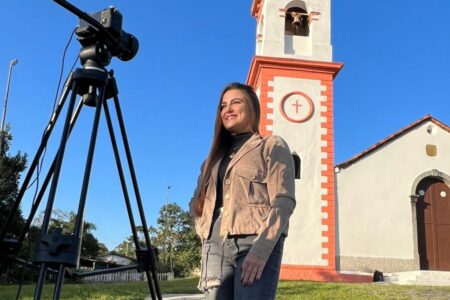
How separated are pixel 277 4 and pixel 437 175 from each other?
23.0ft

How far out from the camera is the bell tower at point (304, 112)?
1342 centimetres

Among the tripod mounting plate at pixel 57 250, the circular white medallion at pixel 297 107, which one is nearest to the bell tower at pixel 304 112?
the circular white medallion at pixel 297 107

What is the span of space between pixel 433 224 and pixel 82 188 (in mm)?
14228

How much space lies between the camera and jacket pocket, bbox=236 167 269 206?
2369mm

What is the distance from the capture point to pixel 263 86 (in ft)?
47.1

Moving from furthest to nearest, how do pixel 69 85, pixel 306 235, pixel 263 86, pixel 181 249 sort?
pixel 181 249 → pixel 263 86 → pixel 306 235 → pixel 69 85

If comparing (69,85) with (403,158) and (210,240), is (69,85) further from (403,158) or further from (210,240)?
(403,158)

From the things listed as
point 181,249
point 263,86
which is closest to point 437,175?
point 263,86

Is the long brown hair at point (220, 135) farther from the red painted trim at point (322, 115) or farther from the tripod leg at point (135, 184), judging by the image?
the red painted trim at point (322, 115)

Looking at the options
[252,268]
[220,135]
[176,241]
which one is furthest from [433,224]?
[176,241]

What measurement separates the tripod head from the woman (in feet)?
2.13

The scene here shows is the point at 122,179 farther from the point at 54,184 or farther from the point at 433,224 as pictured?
the point at 433,224

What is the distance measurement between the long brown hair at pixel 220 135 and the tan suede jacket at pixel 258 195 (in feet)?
0.24

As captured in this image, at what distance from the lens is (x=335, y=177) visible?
14.4 meters
